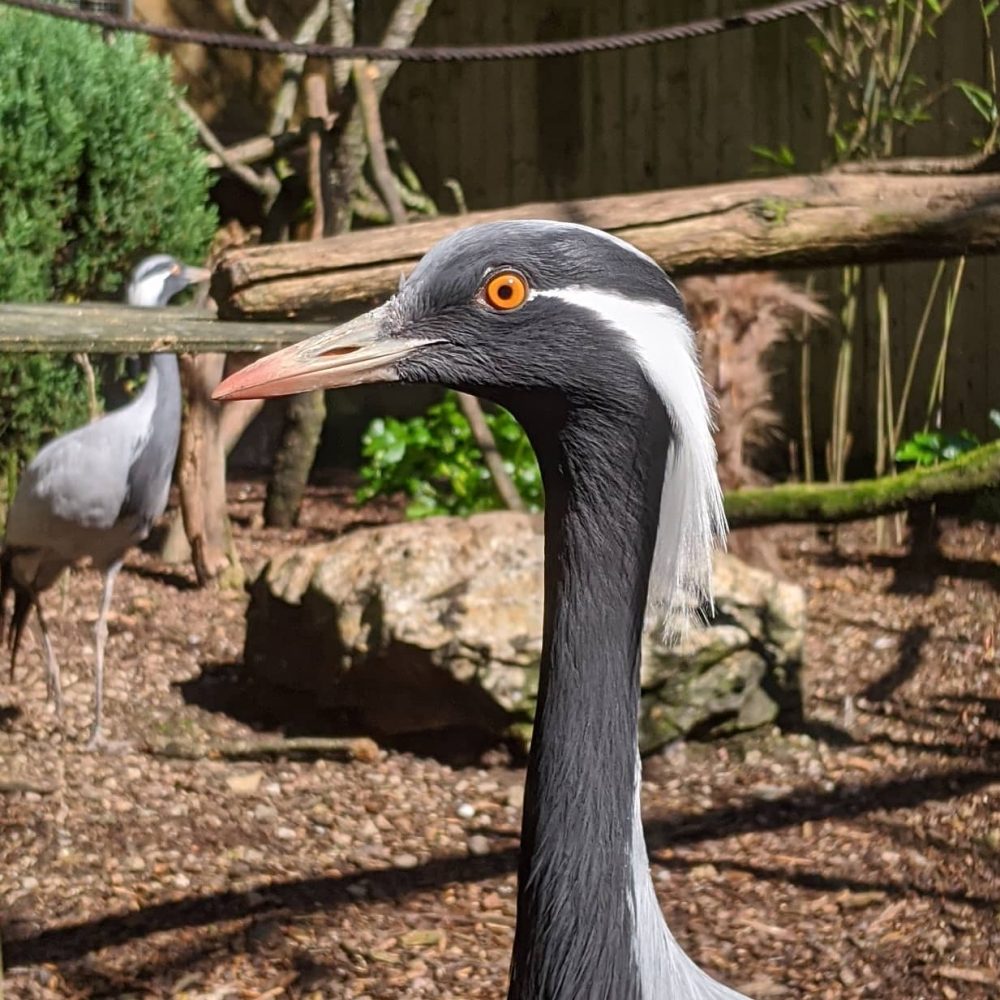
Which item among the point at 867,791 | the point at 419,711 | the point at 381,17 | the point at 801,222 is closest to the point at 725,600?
the point at 867,791

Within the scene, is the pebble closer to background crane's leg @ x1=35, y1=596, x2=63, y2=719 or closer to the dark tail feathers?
background crane's leg @ x1=35, y1=596, x2=63, y2=719

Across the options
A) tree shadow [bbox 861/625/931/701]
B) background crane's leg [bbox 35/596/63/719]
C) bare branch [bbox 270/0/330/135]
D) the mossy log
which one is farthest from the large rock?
bare branch [bbox 270/0/330/135]

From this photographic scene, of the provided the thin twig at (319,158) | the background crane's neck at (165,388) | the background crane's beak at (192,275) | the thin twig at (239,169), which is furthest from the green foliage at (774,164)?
the background crane's neck at (165,388)

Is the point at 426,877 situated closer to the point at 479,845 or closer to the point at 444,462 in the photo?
the point at 479,845

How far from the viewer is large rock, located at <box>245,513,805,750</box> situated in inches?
191

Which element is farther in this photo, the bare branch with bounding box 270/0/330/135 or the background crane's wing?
the bare branch with bounding box 270/0/330/135

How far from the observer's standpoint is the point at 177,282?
6.57 metres

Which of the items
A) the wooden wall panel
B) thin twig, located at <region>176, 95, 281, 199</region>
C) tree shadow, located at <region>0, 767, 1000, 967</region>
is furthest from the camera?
the wooden wall panel

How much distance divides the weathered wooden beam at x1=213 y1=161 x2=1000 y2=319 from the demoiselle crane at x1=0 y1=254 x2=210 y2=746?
187cm

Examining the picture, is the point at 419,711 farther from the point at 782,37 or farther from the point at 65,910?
the point at 782,37

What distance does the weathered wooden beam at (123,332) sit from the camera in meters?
2.97

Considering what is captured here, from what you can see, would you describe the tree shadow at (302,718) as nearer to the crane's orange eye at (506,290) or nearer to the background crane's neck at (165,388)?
the background crane's neck at (165,388)

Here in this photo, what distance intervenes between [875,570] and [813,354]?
201cm

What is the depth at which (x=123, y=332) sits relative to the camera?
311 centimetres
